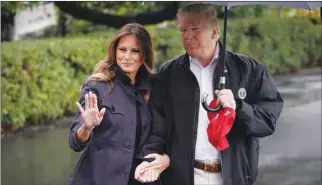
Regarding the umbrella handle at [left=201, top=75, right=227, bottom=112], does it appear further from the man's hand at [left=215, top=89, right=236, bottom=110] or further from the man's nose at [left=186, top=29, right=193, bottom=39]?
the man's nose at [left=186, top=29, right=193, bottom=39]

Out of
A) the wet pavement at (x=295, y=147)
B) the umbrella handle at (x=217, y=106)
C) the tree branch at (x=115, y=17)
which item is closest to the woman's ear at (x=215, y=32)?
the umbrella handle at (x=217, y=106)

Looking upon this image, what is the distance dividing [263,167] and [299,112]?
173 inches

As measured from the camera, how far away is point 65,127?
34.3 feet

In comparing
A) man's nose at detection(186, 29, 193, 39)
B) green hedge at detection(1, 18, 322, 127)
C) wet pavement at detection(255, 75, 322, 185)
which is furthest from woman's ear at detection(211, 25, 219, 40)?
green hedge at detection(1, 18, 322, 127)

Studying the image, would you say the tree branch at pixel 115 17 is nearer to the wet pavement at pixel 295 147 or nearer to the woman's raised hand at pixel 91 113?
the wet pavement at pixel 295 147

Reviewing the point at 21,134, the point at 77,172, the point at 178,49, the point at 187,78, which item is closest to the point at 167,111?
the point at 187,78

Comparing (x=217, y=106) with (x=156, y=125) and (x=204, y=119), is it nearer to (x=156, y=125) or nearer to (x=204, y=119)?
(x=204, y=119)

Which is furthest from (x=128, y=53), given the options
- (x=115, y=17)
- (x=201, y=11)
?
(x=115, y=17)

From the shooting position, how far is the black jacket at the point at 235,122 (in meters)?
3.52

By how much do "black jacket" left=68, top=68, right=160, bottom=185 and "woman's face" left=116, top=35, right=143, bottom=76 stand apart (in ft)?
0.15

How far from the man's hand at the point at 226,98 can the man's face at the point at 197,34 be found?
0.28 meters

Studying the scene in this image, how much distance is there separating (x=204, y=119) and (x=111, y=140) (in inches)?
20.3

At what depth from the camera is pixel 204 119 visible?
3.55 metres

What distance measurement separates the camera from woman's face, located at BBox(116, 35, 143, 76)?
347 centimetres
